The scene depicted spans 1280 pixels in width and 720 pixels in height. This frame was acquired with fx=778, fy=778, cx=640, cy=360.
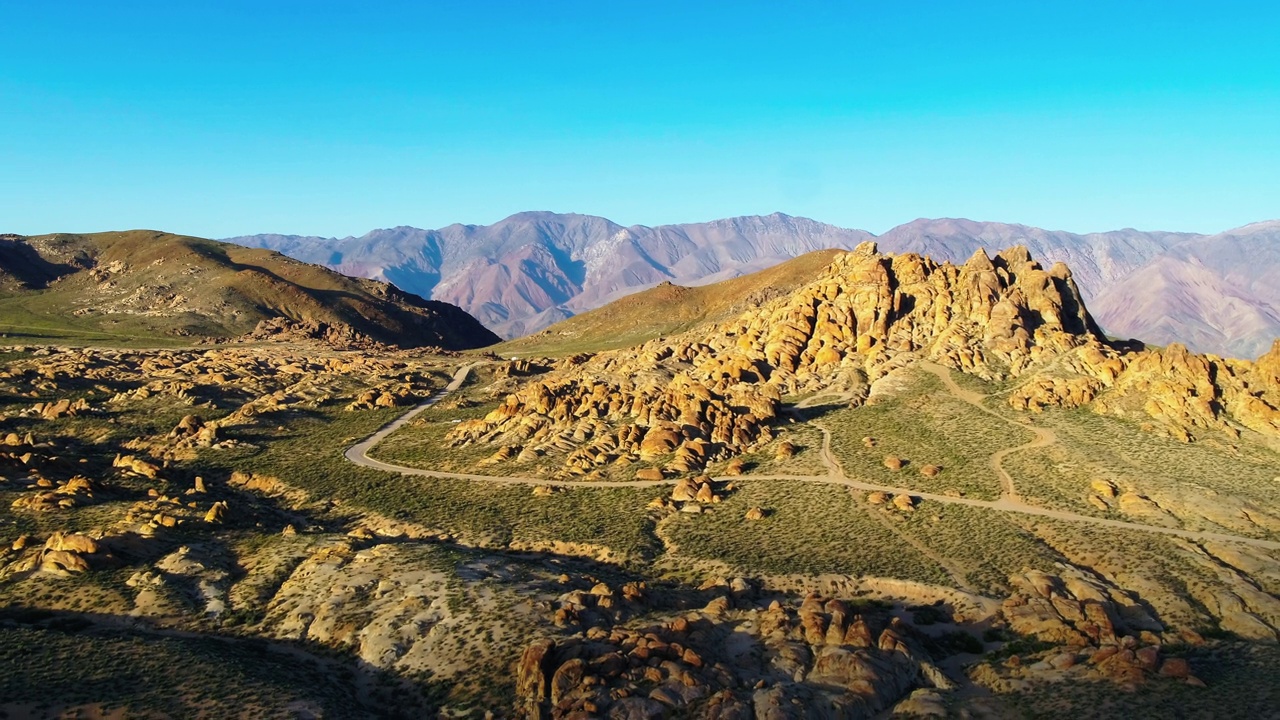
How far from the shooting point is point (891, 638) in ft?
144

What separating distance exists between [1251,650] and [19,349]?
19334 cm

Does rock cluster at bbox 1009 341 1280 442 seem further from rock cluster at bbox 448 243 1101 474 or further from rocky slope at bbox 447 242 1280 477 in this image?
rock cluster at bbox 448 243 1101 474

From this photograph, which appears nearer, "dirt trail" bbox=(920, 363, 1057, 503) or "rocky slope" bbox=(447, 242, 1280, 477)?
"dirt trail" bbox=(920, 363, 1057, 503)

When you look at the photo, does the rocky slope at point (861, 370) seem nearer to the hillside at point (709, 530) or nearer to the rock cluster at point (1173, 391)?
the rock cluster at point (1173, 391)

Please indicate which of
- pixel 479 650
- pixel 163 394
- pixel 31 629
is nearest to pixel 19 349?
pixel 163 394

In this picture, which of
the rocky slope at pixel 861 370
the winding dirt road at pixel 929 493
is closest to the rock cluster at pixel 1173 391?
the rocky slope at pixel 861 370

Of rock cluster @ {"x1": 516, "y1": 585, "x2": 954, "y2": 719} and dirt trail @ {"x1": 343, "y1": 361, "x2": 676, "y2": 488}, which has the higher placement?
dirt trail @ {"x1": 343, "y1": 361, "x2": 676, "y2": 488}

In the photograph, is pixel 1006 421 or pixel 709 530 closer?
pixel 709 530

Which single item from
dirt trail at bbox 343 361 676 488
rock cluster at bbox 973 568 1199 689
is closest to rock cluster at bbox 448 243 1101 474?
dirt trail at bbox 343 361 676 488

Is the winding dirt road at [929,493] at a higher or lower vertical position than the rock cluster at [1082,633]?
higher

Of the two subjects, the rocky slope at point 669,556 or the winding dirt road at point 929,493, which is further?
the winding dirt road at point 929,493

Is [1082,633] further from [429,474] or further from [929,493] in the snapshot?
[429,474]

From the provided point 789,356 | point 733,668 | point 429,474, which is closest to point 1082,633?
point 733,668

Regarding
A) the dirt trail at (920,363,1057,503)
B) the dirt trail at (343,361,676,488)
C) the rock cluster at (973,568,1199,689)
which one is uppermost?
the dirt trail at (920,363,1057,503)
